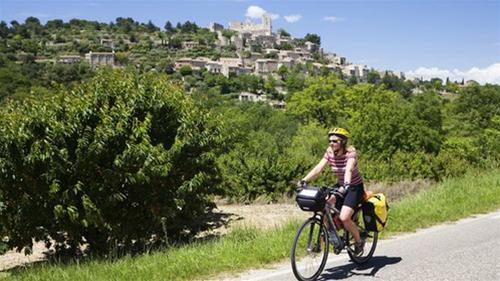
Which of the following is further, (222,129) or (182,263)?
(222,129)

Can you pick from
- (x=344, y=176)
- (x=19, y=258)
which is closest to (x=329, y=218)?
(x=344, y=176)

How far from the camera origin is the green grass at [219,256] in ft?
18.8

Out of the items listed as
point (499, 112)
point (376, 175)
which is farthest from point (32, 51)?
point (376, 175)

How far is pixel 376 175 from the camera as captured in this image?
21.8 meters

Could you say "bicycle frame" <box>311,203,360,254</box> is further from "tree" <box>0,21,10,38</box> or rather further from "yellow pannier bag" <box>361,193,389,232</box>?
"tree" <box>0,21,10,38</box>

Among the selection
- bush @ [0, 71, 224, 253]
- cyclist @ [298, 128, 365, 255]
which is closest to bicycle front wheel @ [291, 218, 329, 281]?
cyclist @ [298, 128, 365, 255]

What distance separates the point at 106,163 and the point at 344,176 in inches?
240

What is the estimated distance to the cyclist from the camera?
5652 millimetres

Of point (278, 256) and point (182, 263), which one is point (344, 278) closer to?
point (278, 256)

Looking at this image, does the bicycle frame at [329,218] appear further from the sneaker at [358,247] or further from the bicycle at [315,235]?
the sneaker at [358,247]

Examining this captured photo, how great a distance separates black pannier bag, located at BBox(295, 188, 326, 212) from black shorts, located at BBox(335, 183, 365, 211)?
44cm

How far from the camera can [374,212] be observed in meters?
6.07

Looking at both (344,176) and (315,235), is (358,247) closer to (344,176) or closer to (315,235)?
(315,235)

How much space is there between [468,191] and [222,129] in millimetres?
5641
